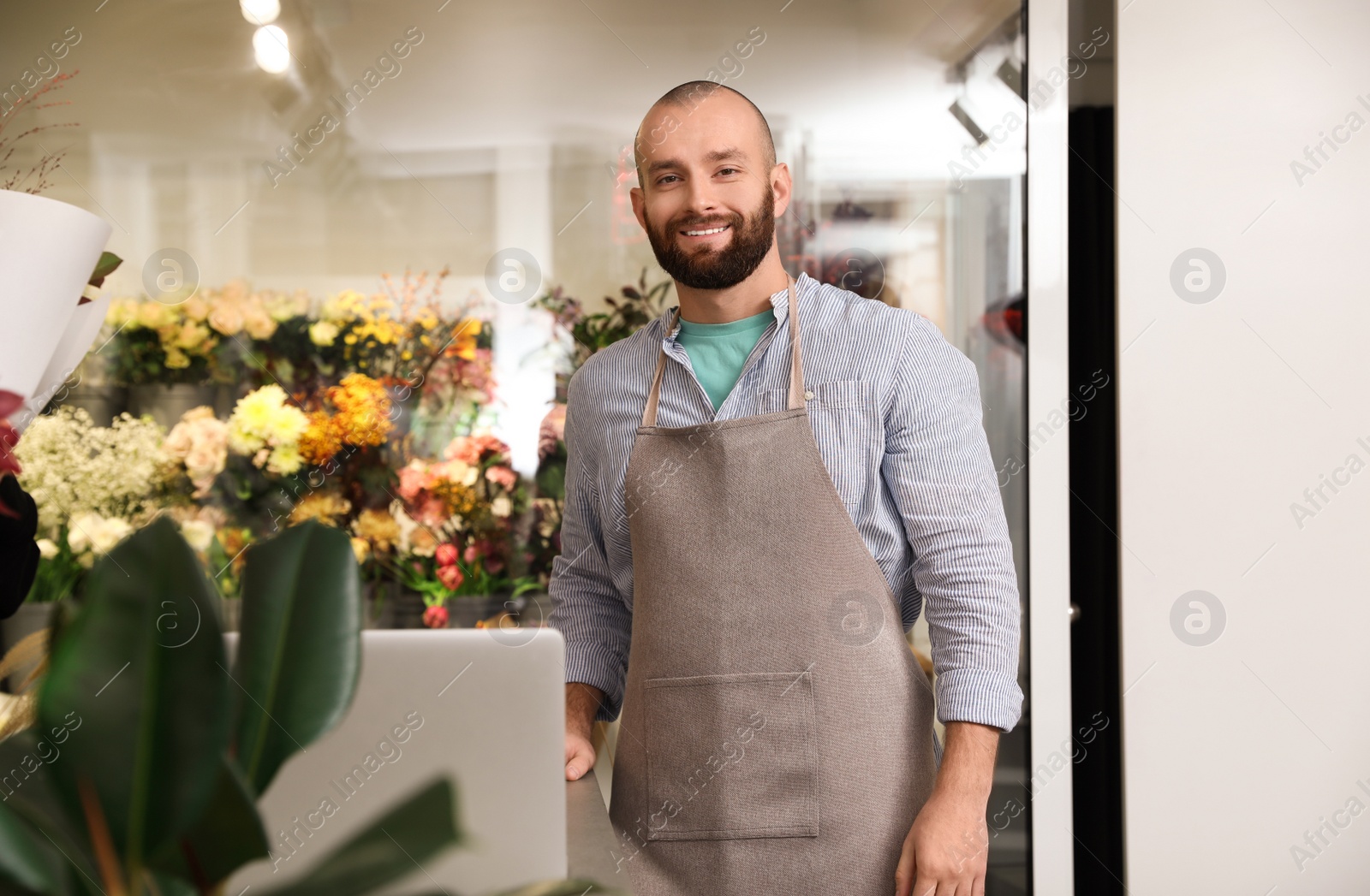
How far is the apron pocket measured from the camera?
1.21m

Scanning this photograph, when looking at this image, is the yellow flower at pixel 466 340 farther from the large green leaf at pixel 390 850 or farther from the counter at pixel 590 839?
the large green leaf at pixel 390 850

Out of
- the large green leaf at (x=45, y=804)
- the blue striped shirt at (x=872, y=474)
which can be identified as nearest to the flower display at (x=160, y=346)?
the blue striped shirt at (x=872, y=474)

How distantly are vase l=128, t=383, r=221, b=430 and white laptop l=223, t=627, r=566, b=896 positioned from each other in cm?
179

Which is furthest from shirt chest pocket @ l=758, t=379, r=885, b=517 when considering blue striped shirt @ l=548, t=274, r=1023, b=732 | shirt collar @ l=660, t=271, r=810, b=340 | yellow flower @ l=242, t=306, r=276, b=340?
yellow flower @ l=242, t=306, r=276, b=340

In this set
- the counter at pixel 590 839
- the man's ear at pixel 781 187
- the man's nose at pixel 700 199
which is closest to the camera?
the counter at pixel 590 839

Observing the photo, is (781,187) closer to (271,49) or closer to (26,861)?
(26,861)

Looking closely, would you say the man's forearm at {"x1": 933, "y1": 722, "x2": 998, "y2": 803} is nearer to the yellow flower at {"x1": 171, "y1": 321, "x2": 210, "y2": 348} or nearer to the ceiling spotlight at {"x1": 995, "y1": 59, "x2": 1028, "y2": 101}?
the ceiling spotlight at {"x1": 995, "y1": 59, "x2": 1028, "y2": 101}

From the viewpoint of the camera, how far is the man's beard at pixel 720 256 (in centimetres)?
133

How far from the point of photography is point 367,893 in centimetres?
26

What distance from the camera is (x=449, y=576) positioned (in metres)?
2.19

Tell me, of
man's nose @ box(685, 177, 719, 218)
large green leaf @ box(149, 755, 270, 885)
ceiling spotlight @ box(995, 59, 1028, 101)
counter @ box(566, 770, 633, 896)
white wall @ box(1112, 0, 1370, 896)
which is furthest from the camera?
ceiling spotlight @ box(995, 59, 1028, 101)

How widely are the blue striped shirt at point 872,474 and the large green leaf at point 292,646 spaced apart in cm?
102

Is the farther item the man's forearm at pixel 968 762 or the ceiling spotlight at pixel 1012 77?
the ceiling spotlight at pixel 1012 77

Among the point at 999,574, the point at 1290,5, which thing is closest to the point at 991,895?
the point at 999,574
